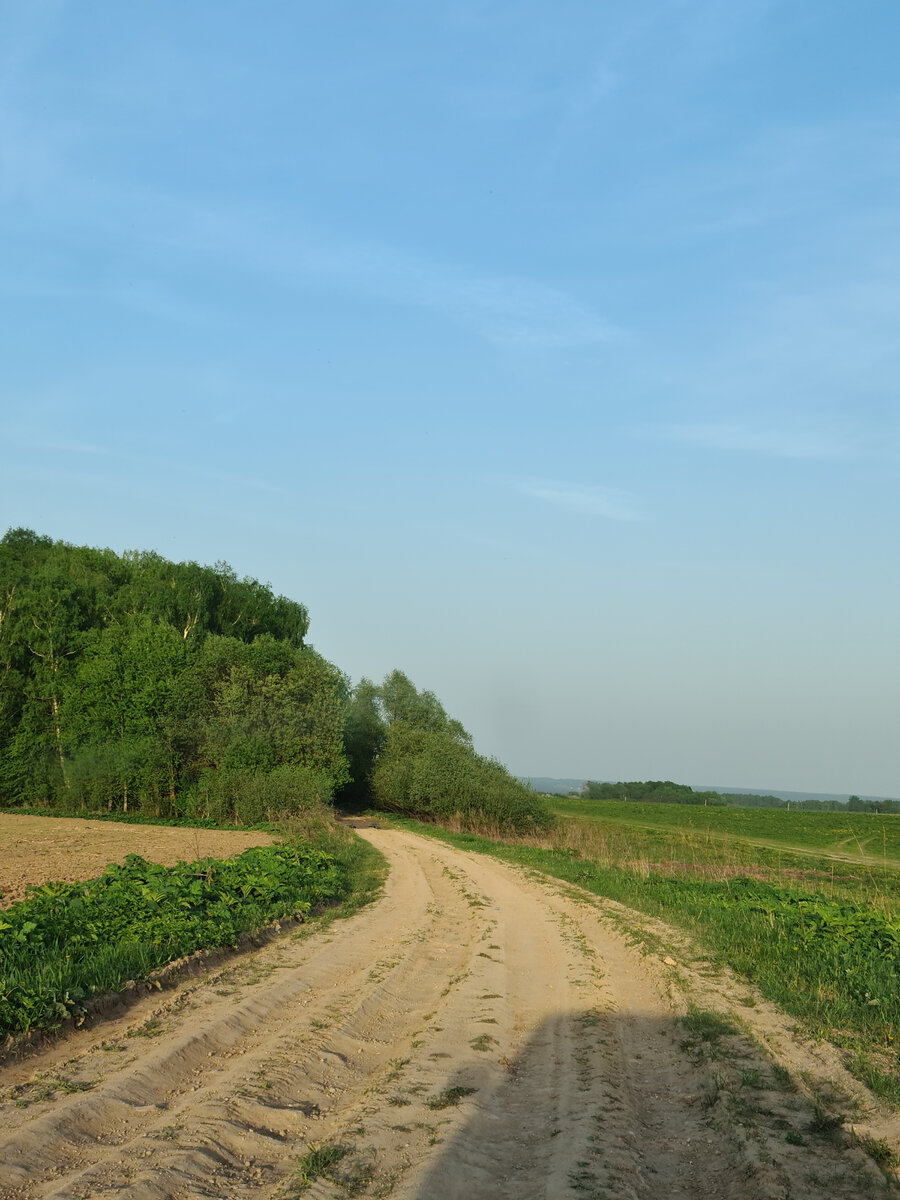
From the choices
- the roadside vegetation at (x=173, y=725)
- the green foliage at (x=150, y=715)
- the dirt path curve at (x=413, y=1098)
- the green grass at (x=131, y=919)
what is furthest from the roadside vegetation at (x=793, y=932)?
the green foliage at (x=150, y=715)

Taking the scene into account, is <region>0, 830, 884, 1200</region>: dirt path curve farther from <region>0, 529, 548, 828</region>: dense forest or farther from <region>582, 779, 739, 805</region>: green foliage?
<region>582, 779, 739, 805</region>: green foliage

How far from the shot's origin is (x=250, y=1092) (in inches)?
247

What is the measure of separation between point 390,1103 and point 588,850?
25986mm

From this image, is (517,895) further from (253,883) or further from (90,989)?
(90,989)

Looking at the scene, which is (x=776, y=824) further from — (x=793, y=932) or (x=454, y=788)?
(x=793, y=932)

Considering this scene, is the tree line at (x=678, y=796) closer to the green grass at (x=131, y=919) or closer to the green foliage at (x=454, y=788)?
the green foliage at (x=454, y=788)

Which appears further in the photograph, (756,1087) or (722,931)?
(722,931)

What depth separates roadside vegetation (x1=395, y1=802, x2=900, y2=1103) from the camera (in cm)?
820

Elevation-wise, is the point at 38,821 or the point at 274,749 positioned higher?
the point at 274,749

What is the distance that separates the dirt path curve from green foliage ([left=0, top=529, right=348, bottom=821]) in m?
32.7

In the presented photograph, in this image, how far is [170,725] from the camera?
1754 inches

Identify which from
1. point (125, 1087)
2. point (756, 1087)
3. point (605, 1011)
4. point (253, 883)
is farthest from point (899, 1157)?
point (253, 883)

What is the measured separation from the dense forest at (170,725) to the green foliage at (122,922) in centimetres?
2624

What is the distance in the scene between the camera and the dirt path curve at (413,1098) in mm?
4973
